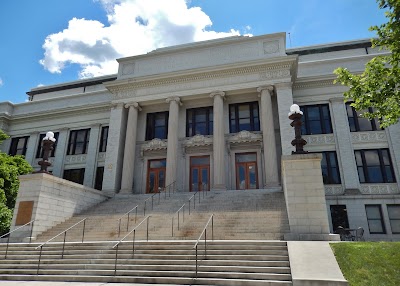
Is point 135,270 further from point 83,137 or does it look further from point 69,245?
point 83,137

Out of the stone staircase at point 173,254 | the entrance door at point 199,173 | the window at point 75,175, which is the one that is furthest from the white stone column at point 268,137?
the window at point 75,175

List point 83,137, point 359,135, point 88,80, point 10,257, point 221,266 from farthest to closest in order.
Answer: point 88,80
point 83,137
point 359,135
point 10,257
point 221,266

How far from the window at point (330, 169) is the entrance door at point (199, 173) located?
9.06 metres

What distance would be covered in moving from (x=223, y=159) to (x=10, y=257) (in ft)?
50.2

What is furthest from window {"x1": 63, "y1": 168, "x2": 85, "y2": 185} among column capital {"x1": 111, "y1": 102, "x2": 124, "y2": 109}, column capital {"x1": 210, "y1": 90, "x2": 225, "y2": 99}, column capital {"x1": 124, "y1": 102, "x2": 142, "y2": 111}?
column capital {"x1": 210, "y1": 90, "x2": 225, "y2": 99}

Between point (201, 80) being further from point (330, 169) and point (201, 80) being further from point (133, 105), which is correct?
point (330, 169)

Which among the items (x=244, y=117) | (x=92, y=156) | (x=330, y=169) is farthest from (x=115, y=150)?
(x=330, y=169)

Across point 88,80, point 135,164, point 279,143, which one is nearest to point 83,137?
point 135,164

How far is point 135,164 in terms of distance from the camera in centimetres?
2700

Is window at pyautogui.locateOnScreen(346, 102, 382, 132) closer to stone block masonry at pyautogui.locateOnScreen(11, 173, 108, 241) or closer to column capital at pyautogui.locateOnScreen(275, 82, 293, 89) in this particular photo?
column capital at pyautogui.locateOnScreen(275, 82, 293, 89)

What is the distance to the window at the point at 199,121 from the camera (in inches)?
1050

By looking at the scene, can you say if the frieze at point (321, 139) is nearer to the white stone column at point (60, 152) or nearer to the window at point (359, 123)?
the window at point (359, 123)

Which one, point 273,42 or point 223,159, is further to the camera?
point 273,42

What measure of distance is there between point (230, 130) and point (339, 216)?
1064 cm
